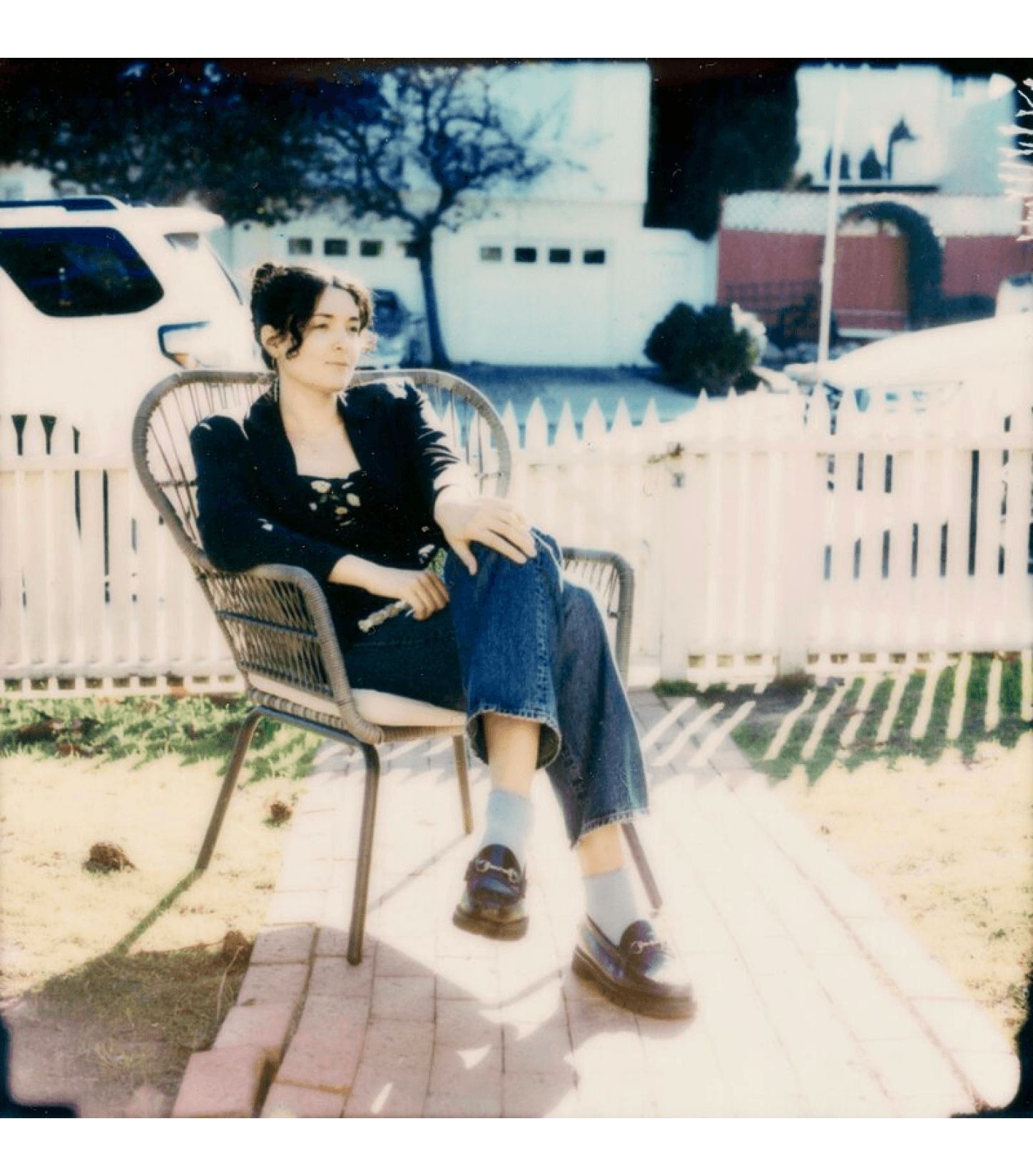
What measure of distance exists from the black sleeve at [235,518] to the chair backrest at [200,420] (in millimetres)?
153

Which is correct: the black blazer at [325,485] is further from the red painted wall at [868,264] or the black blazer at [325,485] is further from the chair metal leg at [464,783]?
the red painted wall at [868,264]

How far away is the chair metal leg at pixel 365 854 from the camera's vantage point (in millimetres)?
2299

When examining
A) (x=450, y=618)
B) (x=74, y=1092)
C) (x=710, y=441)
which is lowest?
(x=74, y=1092)

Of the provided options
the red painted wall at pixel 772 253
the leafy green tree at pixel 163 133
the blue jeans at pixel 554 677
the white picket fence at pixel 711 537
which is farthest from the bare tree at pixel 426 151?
the blue jeans at pixel 554 677

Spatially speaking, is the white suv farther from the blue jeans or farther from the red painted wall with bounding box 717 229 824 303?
the blue jeans

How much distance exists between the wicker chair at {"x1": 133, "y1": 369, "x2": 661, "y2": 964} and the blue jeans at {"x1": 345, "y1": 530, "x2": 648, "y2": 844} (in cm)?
14

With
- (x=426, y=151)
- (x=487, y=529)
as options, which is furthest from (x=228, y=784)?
(x=426, y=151)

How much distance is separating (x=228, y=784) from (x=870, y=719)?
2306 millimetres

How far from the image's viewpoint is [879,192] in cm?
343

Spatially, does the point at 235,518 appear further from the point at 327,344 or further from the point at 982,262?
the point at 982,262

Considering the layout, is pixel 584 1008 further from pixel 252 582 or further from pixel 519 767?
pixel 252 582

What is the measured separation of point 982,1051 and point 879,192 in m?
2.40

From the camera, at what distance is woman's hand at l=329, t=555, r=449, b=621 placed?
232cm

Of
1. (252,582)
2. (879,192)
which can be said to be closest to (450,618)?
(252,582)
